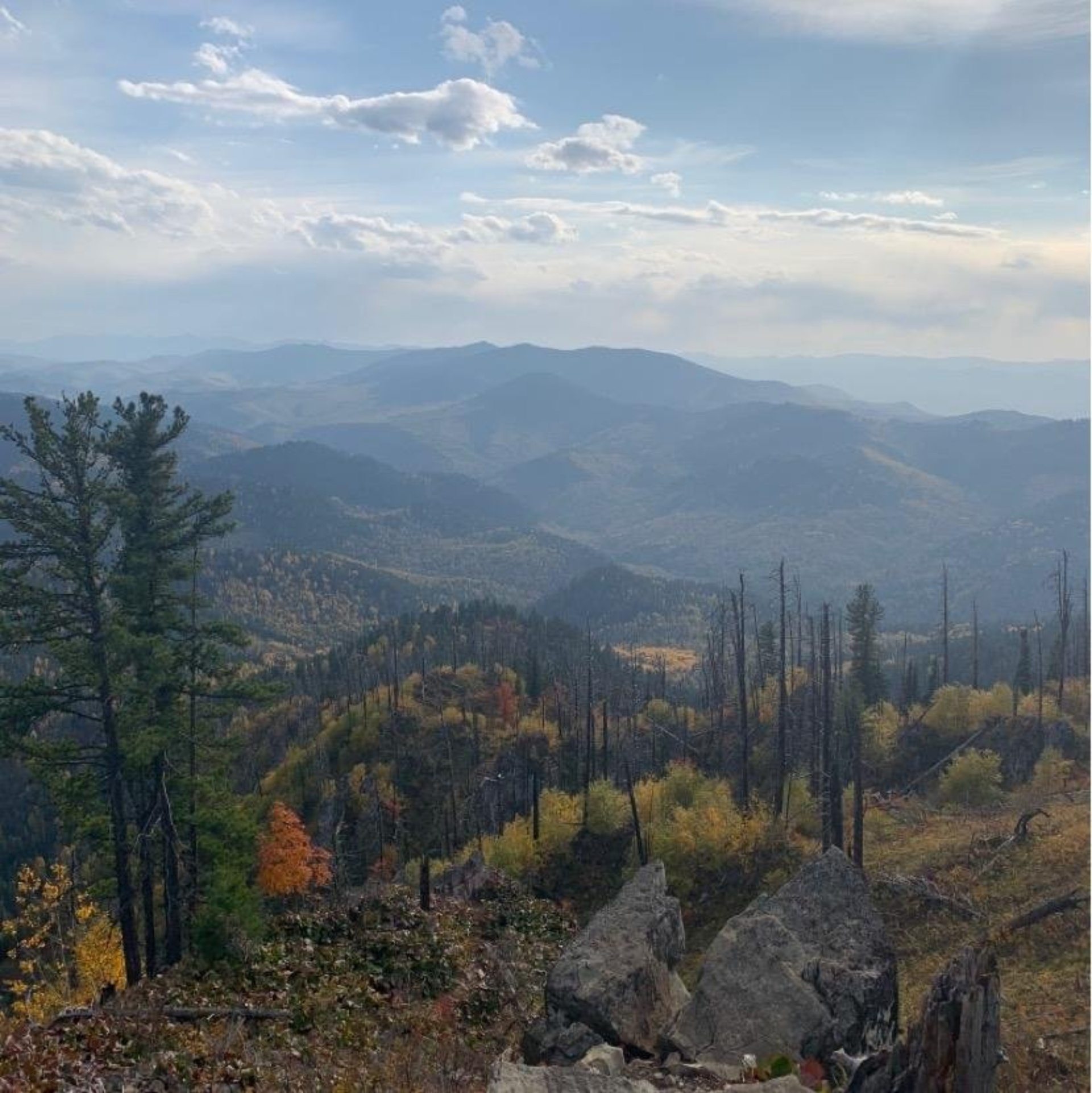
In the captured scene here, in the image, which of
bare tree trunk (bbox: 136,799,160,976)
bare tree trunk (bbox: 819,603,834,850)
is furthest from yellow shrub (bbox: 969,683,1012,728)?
bare tree trunk (bbox: 136,799,160,976)

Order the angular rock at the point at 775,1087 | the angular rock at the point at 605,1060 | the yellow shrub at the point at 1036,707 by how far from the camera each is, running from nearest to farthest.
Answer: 1. the angular rock at the point at 775,1087
2. the angular rock at the point at 605,1060
3. the yellow shrub at the point at 1036,707

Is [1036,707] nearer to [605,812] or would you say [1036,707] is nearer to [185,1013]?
[605,812]

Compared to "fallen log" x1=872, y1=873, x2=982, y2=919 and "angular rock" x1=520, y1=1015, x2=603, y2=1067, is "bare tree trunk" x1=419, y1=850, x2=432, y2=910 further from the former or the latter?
"fallen log" x1=872, y1=873, x2=982, y2=919

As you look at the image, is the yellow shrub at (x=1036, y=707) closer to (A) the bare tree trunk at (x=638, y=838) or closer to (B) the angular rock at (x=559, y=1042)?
(A) the bare tree trunk at (x=638, y=838)

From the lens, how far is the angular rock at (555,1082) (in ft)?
34.5

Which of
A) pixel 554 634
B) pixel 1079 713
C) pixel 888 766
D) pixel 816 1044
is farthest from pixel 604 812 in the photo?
pixel 554 634

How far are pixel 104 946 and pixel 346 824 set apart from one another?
1245 inches

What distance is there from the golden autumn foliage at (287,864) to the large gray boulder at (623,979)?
30.9 m

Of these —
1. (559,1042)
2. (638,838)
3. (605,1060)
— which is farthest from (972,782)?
(605,1060)

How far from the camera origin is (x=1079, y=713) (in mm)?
58531

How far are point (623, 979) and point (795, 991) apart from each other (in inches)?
137

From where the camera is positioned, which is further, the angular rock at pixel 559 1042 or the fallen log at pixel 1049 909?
the fallen log at pixel 1049 909

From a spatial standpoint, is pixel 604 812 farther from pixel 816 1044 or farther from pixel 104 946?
pixel 816 1044

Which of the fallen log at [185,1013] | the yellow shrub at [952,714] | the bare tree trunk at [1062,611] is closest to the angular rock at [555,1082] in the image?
the fallen log at [185,1013]
